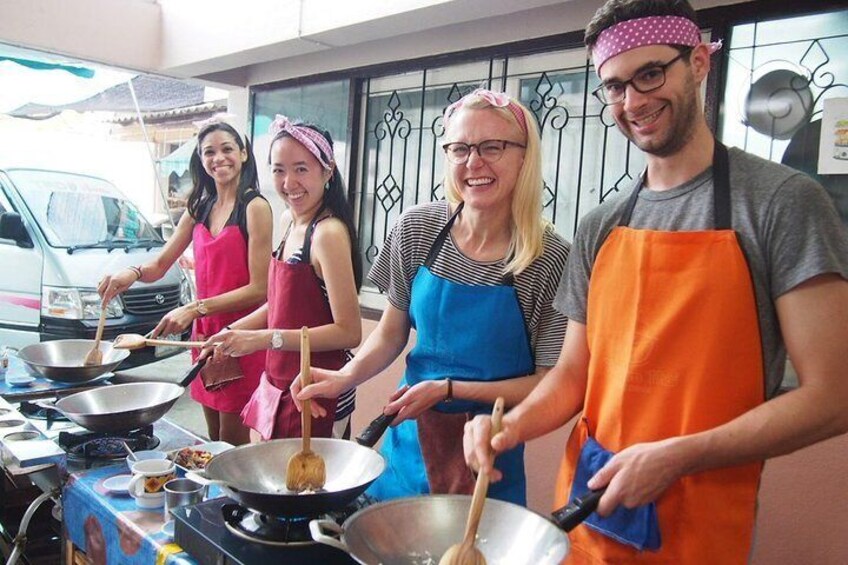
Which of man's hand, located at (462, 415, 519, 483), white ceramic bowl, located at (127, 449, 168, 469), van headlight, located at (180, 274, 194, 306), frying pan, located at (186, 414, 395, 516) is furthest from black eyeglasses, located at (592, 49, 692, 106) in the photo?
van headlight, located at (180, 274, 194, 306)

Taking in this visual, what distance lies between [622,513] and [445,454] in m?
0.49

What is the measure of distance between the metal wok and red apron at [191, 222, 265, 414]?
0.35 metres

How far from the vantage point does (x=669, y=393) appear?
122 centimetres

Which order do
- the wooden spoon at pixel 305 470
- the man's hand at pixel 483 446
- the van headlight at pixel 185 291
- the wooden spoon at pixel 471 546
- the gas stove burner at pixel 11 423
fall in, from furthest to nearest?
the van headlight at pixel 185 291 → the gas stove burner at pixel 11 423 → the wooden spoon at pixel 305 470 → the man's hand at pixel 483 446 → the wooden spoon at pixel 471 546

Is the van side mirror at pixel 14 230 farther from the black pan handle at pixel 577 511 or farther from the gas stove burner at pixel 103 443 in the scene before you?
the black pan handle at pixel 577 511

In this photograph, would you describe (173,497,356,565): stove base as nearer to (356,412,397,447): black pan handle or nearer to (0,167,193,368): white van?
(356,412,397,447): black pan handle

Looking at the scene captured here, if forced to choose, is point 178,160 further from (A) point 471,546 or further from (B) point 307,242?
(A) point 471,546

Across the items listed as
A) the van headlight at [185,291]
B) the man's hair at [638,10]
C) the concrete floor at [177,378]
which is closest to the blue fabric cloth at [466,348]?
the man's hair at [638,10]

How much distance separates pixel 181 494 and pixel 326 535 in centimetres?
60

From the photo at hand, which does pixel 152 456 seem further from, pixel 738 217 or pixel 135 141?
pixel 135 141

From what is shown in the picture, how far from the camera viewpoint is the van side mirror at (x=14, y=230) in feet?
15.7

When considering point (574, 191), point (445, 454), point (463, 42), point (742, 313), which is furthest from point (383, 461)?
point (463, 42)

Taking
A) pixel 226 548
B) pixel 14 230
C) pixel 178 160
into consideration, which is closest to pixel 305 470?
pixel 226 548

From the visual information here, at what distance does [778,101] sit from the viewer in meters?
2.33
